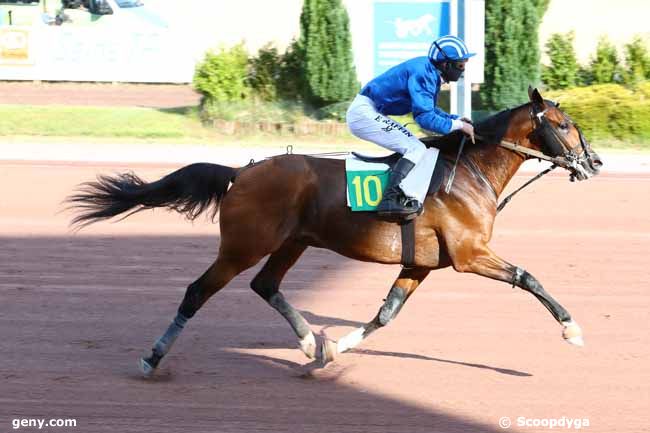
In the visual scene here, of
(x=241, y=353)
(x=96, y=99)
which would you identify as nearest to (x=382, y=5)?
(x=96, y=99)

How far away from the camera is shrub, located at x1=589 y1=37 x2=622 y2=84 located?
68.2 feet

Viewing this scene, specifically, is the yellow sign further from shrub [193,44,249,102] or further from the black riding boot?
the black riding boot

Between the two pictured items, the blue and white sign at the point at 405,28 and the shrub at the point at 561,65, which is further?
the shrub at the point at 561,65

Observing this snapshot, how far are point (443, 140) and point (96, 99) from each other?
1831 cm

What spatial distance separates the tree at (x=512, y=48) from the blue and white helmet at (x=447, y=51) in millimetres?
13497

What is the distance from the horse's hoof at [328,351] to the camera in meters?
6.70

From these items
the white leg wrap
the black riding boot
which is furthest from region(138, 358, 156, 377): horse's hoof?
the black riding boot

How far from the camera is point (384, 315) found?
670 cm

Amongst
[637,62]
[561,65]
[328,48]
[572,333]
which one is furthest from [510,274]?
[637,62]

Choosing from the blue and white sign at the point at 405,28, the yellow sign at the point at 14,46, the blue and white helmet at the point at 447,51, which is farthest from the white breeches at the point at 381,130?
the yellow sign at the point at 14,46

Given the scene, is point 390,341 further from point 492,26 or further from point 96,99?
point 96,99

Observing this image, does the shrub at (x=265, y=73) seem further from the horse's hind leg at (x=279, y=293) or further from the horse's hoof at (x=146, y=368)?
the horse's hoof at (x=146, y=368)

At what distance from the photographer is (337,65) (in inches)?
790

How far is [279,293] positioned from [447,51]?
6.64ft
